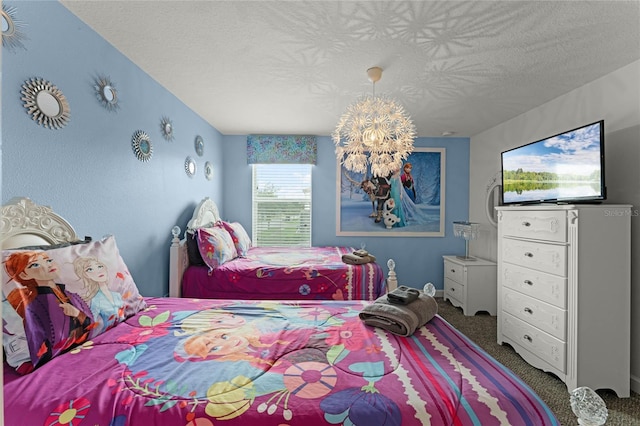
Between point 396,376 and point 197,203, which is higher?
point 197,203

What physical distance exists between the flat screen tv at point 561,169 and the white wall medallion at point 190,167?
333 centimetres

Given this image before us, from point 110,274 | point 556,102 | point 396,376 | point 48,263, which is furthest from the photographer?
point 556,102

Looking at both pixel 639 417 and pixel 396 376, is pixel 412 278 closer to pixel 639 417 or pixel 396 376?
pixel 639 417

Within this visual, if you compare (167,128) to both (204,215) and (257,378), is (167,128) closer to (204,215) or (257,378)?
(204,215)

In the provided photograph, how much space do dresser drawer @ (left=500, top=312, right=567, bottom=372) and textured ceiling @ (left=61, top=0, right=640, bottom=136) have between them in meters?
2.07

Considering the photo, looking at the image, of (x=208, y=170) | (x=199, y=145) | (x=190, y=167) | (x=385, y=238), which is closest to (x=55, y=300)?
(x=190, y=167)

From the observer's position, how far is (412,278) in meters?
4.63

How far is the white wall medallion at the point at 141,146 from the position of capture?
8.30ft

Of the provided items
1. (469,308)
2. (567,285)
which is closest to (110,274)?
(567,285)

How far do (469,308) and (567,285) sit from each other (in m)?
1.61

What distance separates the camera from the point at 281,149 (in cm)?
459

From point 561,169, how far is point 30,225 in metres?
3.67

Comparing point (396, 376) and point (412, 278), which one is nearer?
point (396, 376)

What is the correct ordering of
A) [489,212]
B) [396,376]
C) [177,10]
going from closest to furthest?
1. [396,376]
2. [177,10]
3. [489,212]
